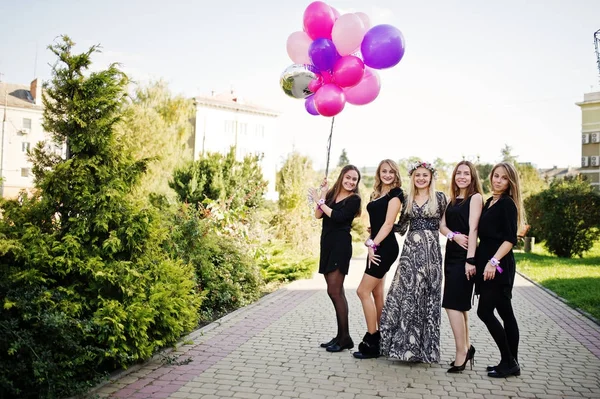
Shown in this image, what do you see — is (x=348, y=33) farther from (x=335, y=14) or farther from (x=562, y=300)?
(x=562, y=300)

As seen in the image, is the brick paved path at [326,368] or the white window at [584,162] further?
the white window at [584,162]

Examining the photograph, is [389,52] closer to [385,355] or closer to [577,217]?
[385,355]

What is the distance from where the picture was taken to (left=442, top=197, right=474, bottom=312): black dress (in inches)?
207

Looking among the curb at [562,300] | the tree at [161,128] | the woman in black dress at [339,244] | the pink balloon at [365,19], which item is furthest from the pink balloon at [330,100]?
the tree at [161,128]

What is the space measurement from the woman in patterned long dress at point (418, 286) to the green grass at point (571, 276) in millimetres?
4255

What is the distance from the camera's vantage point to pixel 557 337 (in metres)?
6.85

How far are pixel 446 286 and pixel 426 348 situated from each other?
2.20 ft

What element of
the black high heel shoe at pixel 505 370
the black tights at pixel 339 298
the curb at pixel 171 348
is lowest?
the curb at pixel 171 348

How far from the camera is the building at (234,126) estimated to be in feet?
195

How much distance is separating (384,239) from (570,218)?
15.2m

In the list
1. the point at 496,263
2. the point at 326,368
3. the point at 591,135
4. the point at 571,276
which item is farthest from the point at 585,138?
the point at 326,368

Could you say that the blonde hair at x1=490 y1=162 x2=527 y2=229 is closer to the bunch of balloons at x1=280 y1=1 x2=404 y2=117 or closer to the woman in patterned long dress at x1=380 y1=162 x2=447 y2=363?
the woman in patterned long dress at x1=380 y1=162 x2=447 y2=363

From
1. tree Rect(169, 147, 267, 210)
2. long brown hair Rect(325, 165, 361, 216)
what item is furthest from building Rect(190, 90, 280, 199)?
long brown hair Rect(325, 165, 361, 216)

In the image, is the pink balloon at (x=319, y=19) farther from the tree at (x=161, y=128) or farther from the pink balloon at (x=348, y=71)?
the tree at (x=161, y=128)
